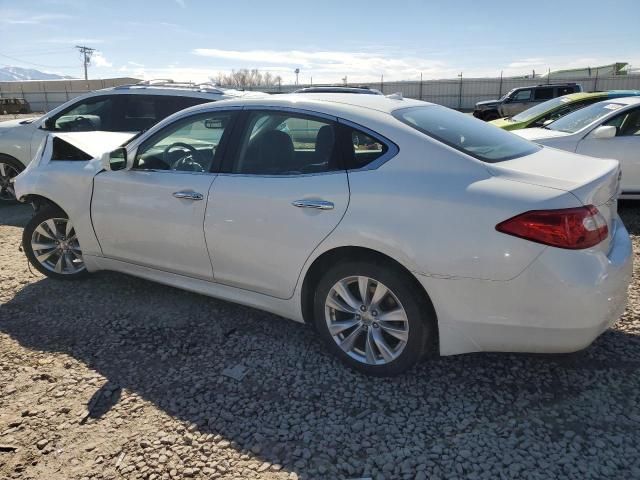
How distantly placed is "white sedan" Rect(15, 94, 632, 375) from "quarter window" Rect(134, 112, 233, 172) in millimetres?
12

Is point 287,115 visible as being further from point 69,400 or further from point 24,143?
point 24,143

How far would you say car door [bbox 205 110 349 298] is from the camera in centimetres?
289

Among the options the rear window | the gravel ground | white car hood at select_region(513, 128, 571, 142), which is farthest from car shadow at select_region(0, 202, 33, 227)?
white car hood at select_region(513, 128, 571, 142)

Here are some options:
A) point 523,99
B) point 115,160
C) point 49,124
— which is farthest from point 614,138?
point 523,99

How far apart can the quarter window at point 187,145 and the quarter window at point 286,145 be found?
0.78 feet

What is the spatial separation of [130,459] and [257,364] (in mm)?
980

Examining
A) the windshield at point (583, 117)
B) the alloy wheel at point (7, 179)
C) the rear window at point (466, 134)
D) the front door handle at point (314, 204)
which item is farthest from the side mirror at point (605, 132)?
the alloy wheel at point (7, 179)

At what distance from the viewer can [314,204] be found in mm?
2867

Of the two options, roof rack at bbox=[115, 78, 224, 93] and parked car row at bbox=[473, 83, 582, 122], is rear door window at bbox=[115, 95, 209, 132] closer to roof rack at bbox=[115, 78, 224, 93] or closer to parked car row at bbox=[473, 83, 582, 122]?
roof rack at bbox=[115, 78, 224, 93]

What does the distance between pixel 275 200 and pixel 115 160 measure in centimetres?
150

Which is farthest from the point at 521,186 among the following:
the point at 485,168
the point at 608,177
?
the point at 608,177

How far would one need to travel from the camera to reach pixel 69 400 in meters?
2.82

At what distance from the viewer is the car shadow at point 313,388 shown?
2.43 metres

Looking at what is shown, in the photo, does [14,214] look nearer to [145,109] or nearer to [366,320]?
[145,109]
